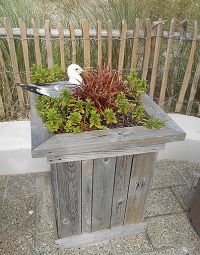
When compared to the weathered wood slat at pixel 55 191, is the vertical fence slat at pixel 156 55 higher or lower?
higher

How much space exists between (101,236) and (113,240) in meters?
0.13

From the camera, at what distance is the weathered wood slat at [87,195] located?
1.96 metres

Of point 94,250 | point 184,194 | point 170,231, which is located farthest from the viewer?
point 184,194

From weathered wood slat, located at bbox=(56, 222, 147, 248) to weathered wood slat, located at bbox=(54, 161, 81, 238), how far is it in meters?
0.06

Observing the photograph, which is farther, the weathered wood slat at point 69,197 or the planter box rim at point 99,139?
the weathered wood slat at point 69,197

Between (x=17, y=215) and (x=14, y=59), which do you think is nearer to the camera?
(x=17, y=215)

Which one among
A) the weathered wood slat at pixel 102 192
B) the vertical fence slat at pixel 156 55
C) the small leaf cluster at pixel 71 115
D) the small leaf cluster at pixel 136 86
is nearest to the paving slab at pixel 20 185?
the weathered wood slat at pixel 102 192

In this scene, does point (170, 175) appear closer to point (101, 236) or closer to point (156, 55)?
point (101, 236)

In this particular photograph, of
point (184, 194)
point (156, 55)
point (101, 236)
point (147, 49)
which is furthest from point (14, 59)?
point (184, 194)

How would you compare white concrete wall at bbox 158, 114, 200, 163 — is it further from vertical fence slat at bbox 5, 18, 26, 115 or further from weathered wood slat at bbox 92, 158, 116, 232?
vertical fence slat at bbox 5, 18, 26, 115

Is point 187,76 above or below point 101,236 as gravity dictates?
above

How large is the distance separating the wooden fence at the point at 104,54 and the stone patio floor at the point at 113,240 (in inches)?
37.5

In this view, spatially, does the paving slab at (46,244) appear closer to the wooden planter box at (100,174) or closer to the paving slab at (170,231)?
the wooden planter box at (100,174)

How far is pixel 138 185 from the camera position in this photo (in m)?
2.21
